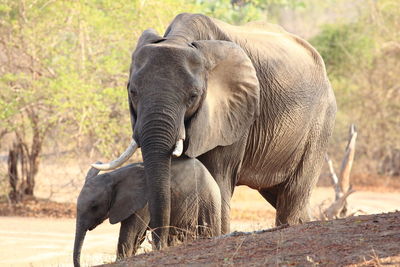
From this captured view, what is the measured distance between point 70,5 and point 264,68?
806 cm

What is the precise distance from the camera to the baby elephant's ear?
7.96m

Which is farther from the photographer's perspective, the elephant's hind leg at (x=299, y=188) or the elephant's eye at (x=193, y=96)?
the elephant's hind leg at (x=299, y=188)

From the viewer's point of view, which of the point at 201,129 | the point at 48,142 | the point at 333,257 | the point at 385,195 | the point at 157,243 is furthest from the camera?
the point at 385,195

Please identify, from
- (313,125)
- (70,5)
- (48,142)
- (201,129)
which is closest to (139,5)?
(70,5)

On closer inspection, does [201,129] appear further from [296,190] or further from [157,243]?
[296,190]

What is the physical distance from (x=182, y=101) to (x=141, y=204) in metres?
1.02

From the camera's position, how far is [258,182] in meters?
9.62

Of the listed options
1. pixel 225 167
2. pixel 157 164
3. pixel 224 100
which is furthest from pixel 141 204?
pixel 224 100

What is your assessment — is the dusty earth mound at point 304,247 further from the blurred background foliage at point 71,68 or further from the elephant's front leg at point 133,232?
the blurred background foliage at point 71,68

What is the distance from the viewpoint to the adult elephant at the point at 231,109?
7.58m

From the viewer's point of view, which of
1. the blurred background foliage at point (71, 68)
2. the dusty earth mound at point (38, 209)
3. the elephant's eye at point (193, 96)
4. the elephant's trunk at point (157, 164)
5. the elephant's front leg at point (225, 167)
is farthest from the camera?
the dusty earth mound at point (38, 209)

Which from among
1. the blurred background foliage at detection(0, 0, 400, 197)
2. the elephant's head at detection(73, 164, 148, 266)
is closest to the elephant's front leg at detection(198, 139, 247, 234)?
the elephant's head at detection(73, 164, 148, 266)

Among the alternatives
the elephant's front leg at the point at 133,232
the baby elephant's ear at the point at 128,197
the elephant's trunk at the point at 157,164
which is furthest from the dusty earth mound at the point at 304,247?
the baby elephant's ear at the point at 128,197

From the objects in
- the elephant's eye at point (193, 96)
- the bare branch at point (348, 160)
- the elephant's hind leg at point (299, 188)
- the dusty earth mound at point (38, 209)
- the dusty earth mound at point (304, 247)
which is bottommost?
the dusty earth mound at point (38, 209)
